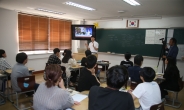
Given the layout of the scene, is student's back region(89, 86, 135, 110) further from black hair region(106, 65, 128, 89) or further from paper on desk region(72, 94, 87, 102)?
paper on desk region(72, 94, 87, 102)

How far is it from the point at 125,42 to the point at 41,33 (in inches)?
159

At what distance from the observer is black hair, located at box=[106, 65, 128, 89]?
4.42 feet

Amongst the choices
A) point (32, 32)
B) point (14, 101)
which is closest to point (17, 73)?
point (14, 101)

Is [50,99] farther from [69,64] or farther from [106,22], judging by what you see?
[106,22]

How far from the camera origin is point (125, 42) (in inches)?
270

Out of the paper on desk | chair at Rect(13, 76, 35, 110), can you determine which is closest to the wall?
chair at Rect(13, 76, 35, 110)

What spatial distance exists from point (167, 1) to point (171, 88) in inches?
86.0

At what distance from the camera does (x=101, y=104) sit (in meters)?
1.31

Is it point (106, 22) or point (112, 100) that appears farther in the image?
→ point (106, 22)

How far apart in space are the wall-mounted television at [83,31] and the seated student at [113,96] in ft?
18.5

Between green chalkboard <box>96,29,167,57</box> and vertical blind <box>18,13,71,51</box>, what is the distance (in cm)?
191

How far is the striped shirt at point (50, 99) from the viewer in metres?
1.52

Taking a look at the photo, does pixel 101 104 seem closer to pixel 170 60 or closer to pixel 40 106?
pixel 40 106

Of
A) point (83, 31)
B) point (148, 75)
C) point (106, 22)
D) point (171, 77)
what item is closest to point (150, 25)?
point (106, 22)
